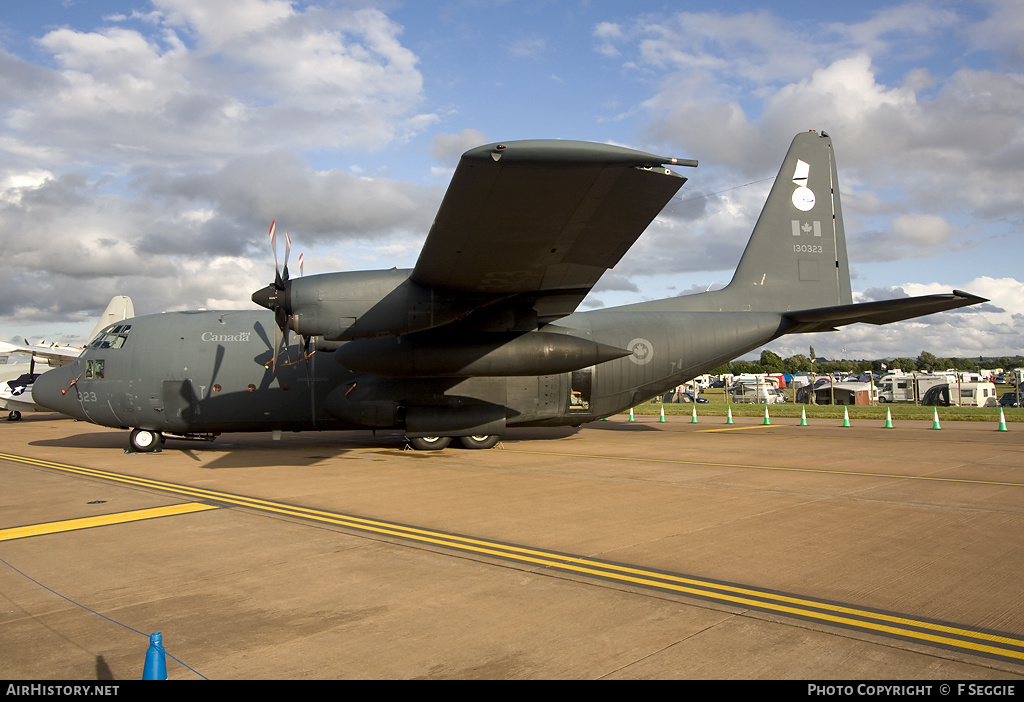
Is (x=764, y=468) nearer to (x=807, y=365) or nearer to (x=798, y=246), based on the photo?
(x=798, y=246)

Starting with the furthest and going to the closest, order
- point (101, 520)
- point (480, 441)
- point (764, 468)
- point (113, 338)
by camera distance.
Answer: point (480, 441), point (113, 338), point (764, 468), point (101, 520)

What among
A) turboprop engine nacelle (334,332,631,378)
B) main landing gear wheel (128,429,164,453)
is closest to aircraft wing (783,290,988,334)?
turboprop engine nacelle (334,332,631,378)

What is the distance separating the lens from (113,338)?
56.9ft

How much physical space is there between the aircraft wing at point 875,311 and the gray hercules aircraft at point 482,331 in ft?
0.17

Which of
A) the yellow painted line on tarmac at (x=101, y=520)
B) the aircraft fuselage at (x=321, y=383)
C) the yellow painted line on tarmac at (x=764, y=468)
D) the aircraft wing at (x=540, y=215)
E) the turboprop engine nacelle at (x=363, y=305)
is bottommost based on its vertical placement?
the yellow painted line on tarmac at (x=764, y=468)

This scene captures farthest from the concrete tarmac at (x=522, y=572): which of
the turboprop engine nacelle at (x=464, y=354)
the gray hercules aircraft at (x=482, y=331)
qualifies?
the gray hercules aircraft at (x=482, y=331)

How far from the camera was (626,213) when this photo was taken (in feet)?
30.5

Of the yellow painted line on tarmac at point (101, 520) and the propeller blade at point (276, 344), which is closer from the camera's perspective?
the yellow painted line on tarmac at point (101, 520)

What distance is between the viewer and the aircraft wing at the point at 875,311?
571 inches

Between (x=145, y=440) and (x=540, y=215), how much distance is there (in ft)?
43.3

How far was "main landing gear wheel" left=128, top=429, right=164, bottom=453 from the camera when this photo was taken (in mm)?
16922

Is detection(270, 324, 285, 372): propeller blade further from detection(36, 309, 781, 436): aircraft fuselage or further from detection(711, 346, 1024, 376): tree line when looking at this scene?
detection(711, 346, 1024, 376): tree line

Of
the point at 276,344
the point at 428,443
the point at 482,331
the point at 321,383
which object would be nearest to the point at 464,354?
the point at 482,331

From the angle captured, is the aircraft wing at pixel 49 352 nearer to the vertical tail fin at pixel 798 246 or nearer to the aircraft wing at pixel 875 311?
the vertical tail fin at pixel 798 246
